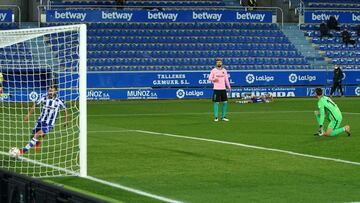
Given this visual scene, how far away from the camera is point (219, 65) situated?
28016mm

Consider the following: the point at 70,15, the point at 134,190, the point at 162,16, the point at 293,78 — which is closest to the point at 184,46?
the point at 162,16

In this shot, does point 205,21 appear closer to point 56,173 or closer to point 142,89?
point 142,89

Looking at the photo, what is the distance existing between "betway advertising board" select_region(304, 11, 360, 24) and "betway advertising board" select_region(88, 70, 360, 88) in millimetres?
6053

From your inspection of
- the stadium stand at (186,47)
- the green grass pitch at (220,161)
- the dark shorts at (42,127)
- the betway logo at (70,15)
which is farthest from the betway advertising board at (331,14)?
the dark shorts at (42,127)

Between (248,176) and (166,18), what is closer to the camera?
(248,176)

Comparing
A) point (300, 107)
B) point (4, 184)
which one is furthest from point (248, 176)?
point (300, 107)

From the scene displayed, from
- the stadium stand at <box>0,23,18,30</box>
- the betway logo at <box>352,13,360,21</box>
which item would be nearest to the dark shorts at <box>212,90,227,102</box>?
the stadium stand at <box>0,23,18,30</box>

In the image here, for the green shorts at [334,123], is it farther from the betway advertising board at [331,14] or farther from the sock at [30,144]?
the betway advertising board at [331,14]

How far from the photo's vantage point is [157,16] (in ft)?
160

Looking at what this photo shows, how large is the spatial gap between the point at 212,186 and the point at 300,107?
79.3 feet

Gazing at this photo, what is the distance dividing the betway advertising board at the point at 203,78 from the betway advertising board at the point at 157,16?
19.2 feet

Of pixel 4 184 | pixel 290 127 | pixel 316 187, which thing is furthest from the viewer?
pixel 290 127

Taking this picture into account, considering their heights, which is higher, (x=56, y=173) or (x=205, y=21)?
(x=205, y=21)

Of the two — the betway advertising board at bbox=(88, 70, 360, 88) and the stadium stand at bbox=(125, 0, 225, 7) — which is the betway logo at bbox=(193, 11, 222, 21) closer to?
the stadium stand at bbox=(125, 0, 225, 7)
